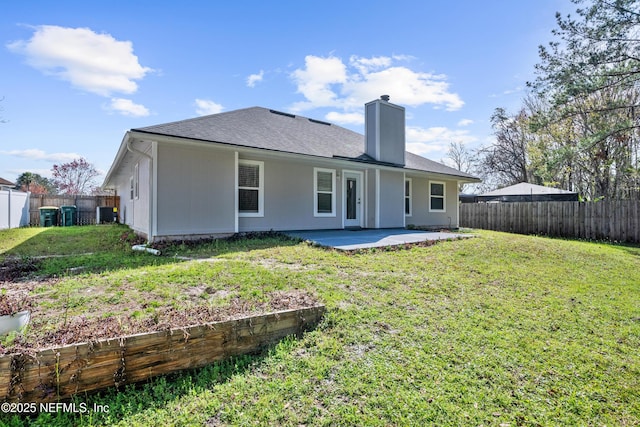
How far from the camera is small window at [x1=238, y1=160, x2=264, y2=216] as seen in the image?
8930 mm

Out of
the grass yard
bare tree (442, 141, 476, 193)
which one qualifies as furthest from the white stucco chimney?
bare tree (442, 141, 476, 193)

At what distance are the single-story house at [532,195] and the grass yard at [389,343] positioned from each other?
1210 centimetres

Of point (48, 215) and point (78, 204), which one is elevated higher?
point (78, 204)

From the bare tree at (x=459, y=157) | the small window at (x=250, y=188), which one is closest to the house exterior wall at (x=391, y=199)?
the small window at (x=250, y=188)

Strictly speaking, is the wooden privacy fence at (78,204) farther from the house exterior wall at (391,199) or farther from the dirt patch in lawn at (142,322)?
the dirt patch in lawn at (142,322)

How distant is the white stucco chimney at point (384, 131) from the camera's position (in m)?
11.9

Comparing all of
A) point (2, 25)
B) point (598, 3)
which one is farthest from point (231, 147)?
point (598, 3)

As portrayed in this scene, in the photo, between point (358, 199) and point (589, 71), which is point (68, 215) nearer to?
point (358, 199)

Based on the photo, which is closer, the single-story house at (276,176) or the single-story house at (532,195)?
the single-story house at (276,176)

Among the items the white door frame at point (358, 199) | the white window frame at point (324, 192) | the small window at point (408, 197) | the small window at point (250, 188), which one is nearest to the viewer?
the small window at point (250, 188)

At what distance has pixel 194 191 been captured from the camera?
7930 millimetres

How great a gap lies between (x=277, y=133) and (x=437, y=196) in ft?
27.3

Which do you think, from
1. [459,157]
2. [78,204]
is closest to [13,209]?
[78,204]

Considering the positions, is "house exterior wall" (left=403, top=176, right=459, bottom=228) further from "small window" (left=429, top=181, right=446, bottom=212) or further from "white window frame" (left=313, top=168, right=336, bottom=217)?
"white window frame" (left=313, top=168, right=336, bottom=217)
